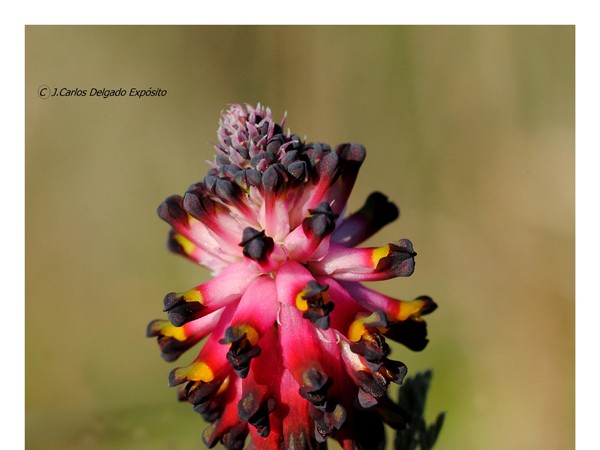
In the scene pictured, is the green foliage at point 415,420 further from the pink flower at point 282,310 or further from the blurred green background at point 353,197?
the blurred green background at point 353,197

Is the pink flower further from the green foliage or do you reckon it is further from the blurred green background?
the blurred green background

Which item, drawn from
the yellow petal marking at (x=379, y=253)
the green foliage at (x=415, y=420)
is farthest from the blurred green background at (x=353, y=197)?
the yellow petal marking at (x=379, y=253)

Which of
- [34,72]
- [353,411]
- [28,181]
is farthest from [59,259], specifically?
[353,411]

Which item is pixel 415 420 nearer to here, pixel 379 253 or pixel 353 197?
pixel 379 253

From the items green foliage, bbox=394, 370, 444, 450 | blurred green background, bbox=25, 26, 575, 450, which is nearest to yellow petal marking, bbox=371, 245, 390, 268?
green foliage, bbox=394, 370, 444, 450

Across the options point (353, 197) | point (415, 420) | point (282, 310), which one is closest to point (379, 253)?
point (282, 310)

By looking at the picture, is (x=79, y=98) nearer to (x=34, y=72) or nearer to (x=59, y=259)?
(x=34, y=72)
